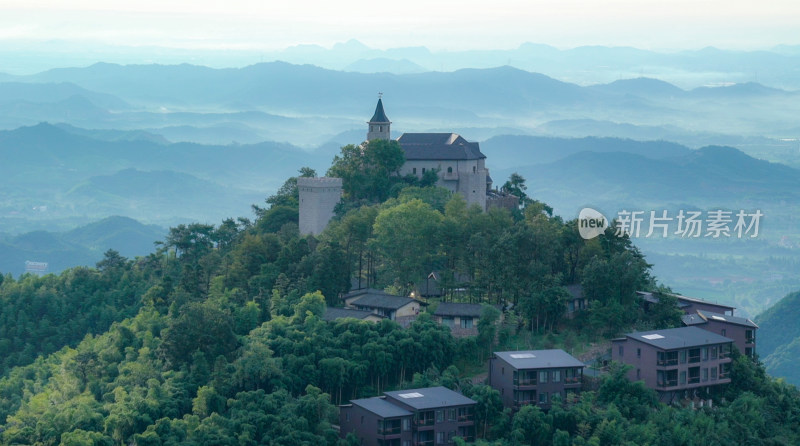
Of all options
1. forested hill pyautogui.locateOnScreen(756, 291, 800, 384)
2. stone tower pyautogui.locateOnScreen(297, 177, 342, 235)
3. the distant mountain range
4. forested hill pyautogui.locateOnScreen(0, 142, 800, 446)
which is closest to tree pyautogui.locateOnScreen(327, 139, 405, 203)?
forested hill pyautogui.locateOnScreen(0, 142, 800, 446)

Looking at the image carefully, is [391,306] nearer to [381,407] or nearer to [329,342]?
[329,342]

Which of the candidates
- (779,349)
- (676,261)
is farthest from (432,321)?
(676,261)

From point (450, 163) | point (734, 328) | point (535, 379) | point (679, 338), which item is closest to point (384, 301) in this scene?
point (535, 379)

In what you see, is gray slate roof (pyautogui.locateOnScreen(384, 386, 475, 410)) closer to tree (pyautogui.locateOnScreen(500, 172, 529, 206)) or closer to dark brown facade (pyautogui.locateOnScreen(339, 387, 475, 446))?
dark brown facade (pyautogui.locateOnScreen(339, 387, 475, 446))

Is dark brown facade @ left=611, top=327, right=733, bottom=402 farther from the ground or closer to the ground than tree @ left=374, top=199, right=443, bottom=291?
closer to the ground

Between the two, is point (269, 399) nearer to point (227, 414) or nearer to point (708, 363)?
point (227, 414)

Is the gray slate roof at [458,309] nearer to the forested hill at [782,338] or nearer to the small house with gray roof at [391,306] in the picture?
the small house with gray roof at [391,306]

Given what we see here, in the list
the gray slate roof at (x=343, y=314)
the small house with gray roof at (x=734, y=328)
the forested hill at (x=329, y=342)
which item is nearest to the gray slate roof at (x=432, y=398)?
the forested hill at (x=329, y=342)
